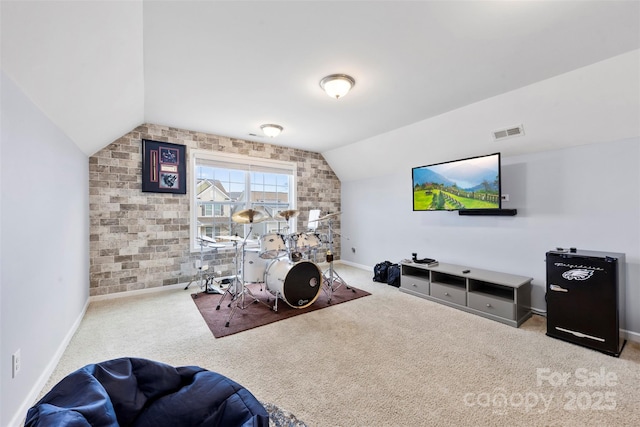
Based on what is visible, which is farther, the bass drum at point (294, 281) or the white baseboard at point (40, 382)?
the bass drum at point (294, 281)

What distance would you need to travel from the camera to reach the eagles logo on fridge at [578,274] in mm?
2441

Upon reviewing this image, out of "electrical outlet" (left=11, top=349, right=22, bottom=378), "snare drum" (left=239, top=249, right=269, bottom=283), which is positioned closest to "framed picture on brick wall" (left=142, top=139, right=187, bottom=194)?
"snare drum" (left=239, top=249, right=269, bottom=283)

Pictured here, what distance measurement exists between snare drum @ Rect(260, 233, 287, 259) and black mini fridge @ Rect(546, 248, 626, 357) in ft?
9.94

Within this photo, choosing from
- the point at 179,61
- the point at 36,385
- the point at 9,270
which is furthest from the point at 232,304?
the point at 179,61

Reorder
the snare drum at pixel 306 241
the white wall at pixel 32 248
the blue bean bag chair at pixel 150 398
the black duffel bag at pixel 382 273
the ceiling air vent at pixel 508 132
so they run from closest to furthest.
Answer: the blue bean bag chair at pixel 150 398, the white wall at pixel 32 248, the ceiling air vent at pixel 508 132, the snare drum at pixel 306 241, the black duffel bag at pixel 382 273

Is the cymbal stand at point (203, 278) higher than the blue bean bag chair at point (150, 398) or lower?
lower

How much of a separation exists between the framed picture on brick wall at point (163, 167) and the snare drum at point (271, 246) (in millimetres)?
1819

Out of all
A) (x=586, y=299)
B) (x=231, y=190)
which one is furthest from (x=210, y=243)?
(x=586, y=299)

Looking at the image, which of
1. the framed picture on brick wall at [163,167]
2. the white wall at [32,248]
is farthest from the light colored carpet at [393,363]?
the framed picture on brick wall at [163,167]

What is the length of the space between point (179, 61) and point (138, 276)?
10.5 feet

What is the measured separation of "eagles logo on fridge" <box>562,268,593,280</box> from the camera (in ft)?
8.01

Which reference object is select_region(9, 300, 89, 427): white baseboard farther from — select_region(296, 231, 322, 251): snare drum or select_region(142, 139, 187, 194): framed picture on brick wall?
select_region(296, 231, 322, 251): snare drum

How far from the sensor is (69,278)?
8.93ft

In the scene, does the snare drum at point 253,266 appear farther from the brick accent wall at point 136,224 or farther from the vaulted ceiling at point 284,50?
the vaulted ceiling at point 284,50
